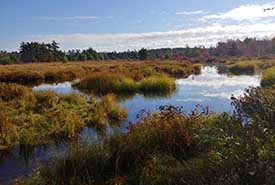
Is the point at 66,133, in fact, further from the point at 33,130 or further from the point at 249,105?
the point at 249,105

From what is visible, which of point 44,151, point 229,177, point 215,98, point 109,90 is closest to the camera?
point 229,177

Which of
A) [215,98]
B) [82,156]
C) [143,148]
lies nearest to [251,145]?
[143,148]

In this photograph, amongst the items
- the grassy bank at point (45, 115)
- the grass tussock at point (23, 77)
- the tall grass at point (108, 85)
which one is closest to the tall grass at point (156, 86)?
the tall grass at point (108, 85)

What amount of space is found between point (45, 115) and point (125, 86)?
11.2m

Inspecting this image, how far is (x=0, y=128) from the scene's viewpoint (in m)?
11.1

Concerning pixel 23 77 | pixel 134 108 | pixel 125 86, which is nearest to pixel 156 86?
pixel 125 86

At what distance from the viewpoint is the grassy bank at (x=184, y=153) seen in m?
4.70

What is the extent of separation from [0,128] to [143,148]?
5.35 m

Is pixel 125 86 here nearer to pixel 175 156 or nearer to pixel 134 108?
pixel 134 108

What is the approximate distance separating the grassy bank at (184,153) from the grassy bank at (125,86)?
598 inches

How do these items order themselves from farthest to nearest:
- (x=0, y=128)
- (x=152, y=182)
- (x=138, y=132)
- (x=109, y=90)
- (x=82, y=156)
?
(x=109, y=90) → (x=0, y=128) → (x=138, y=132) → (x=82, y=156) → (x=152, y=182)

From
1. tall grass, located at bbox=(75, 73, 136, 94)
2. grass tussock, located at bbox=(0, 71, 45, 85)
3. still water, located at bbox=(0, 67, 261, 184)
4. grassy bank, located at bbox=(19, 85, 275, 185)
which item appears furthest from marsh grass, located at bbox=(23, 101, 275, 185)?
grass tussock, located at bbox=(0, 71, 45, 85)

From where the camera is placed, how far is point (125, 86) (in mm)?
24531

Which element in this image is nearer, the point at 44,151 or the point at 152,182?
the point at 152,182
